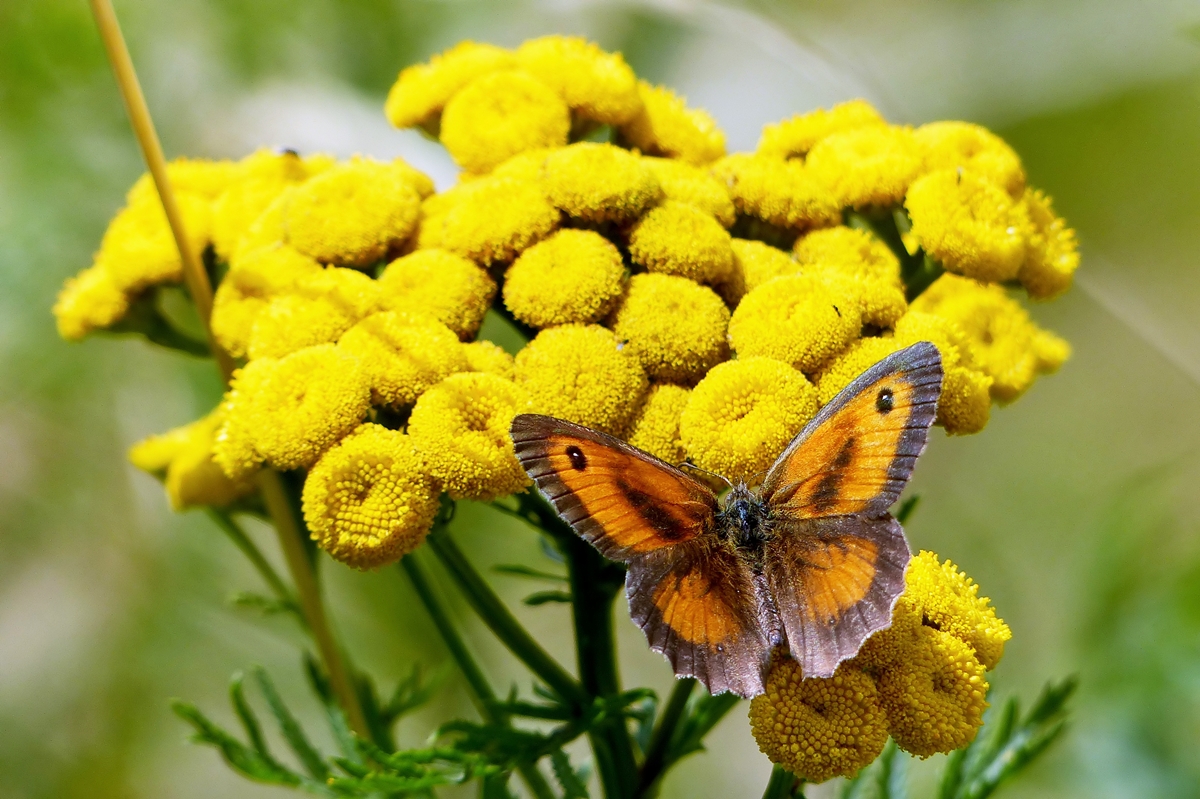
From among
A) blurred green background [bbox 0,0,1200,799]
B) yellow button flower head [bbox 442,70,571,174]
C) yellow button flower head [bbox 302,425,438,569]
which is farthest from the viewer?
blurred green background [bbox 0,0,1200,799]

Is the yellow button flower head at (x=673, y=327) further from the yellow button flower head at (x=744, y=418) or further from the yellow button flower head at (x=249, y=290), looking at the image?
the yellow button flower head at (x=249, y=290)

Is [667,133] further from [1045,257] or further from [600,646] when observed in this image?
[600,646]

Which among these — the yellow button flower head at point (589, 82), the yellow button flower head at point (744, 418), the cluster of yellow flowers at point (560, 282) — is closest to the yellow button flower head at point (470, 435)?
the cluster of yellow flowers at point (560, 282)

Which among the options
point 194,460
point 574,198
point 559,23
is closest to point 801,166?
point 574,198

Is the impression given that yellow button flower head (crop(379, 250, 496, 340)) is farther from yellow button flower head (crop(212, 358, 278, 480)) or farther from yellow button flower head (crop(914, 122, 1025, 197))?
yellow button flower head (crop(914, 122, 1025, 197))

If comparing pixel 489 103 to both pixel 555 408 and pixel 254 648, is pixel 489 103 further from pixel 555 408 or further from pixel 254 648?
pixel 254 648

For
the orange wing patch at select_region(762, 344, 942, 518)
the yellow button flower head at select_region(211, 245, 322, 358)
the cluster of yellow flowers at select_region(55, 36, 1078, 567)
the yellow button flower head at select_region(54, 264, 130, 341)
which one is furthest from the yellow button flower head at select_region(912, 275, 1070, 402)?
the yellow button flower head at select_region(54, 264, 130, 341)

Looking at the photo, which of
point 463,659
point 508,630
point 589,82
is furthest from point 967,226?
point 463,659
